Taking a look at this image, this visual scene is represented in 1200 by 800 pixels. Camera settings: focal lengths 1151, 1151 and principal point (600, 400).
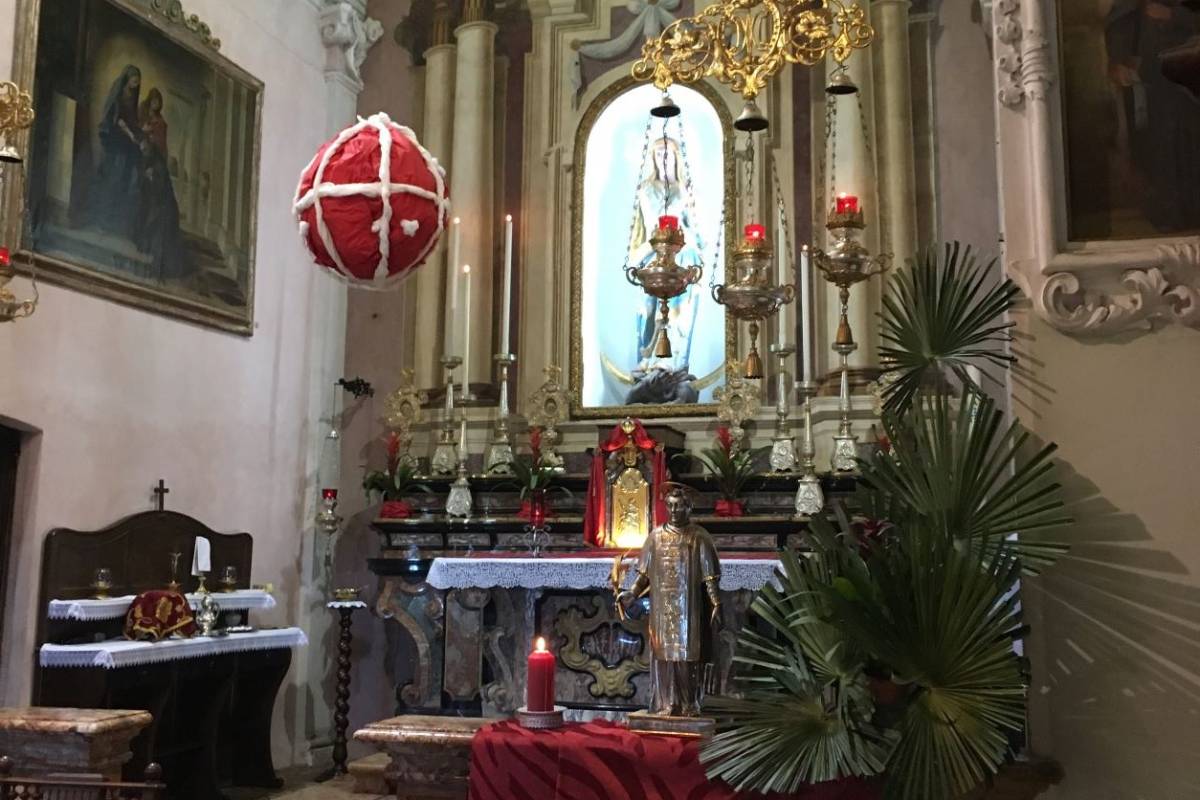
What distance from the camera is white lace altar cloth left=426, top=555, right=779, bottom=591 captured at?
682 cm

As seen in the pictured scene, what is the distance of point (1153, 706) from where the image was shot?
3.48m

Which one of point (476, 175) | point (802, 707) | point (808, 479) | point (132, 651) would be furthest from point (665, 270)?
point (476, 175)

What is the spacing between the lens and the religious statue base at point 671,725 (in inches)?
150

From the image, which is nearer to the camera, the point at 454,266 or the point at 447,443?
the point at 447,443

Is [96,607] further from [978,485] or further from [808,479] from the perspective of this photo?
[978,485]

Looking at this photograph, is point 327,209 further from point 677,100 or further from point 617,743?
point 677,100

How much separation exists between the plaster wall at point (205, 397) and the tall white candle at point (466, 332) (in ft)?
3.98

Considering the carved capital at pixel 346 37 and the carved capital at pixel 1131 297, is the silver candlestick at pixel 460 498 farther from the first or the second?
the carved capital at pixel 1131 297

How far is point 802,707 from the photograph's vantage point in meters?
3.51

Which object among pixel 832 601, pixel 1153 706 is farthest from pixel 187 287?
pixel 1153 706

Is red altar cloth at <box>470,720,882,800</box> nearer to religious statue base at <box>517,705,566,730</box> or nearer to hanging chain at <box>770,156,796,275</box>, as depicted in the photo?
religious statue base at <box>517,705,566,730</box>

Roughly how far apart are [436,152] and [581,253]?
1.51 m

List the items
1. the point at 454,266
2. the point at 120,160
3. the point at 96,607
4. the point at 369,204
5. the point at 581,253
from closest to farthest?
the point at 369,204, the point at 96,607, the point at 120,160, the point at 454,266, the point at 581,253

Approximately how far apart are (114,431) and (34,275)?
3.53 ft
